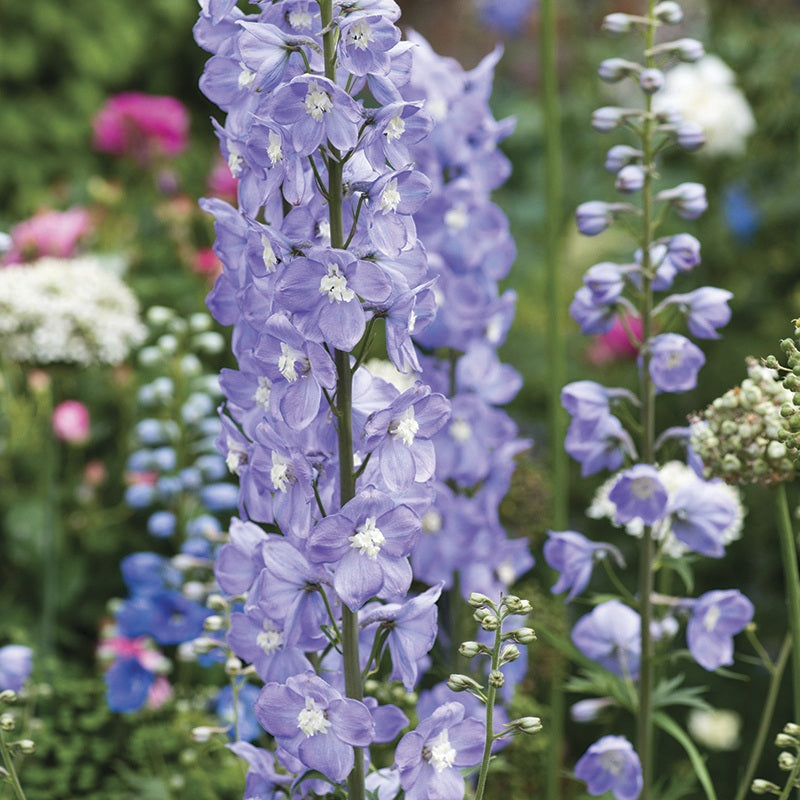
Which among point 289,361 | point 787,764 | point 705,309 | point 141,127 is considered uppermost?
point 141,127

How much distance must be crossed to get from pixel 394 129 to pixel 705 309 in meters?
0.75

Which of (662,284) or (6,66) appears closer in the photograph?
(662,284)

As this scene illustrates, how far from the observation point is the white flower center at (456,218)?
7.55 feet

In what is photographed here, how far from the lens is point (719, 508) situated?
6.59ft

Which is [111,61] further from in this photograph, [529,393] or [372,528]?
[372,528]

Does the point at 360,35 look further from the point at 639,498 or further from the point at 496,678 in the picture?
the point at 639,498

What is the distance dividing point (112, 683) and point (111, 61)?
12.9 feet

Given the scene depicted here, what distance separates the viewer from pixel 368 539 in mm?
1430

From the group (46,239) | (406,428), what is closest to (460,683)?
(406,428)

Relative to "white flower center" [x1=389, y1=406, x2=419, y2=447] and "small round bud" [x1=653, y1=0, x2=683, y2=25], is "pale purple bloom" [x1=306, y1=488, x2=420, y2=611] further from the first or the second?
"small round bud" [x1=653, y1=0, x2=683, y2=25]

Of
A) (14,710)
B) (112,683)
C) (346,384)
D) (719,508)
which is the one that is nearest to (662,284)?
(719,508)

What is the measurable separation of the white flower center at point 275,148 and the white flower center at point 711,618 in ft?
3.42

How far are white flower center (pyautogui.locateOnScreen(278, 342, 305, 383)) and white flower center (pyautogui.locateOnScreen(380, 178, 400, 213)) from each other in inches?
7.8

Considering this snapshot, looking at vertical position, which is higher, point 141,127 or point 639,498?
point 141,127
